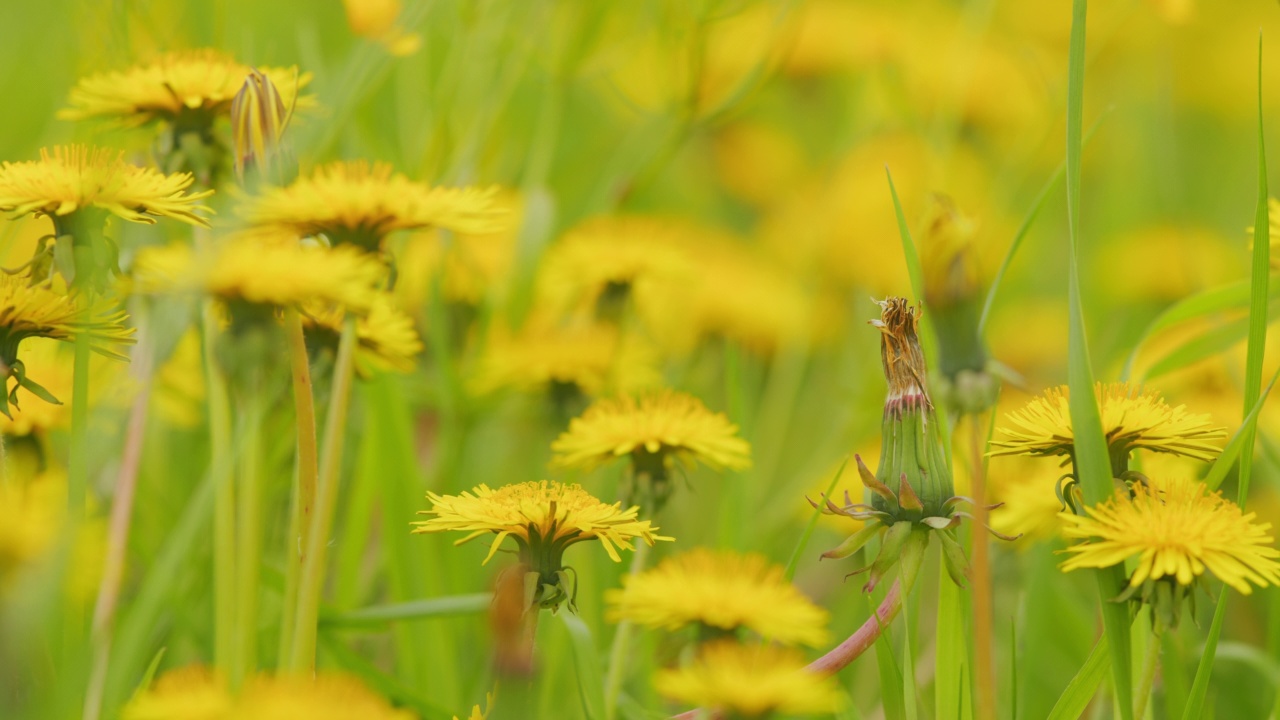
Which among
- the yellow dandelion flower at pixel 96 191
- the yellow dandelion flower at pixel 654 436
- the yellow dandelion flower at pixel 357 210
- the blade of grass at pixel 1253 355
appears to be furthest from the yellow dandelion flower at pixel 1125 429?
the yellow dandelion flower at pixel 96 191

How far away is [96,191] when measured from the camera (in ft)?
1.55

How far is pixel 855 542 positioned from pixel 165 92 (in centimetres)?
36

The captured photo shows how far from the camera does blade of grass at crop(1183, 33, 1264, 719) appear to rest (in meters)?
0.51

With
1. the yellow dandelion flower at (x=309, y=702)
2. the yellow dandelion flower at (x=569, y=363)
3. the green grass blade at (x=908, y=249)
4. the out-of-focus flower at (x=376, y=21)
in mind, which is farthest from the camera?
the yellow dandelion flower at (x=569, y=363)

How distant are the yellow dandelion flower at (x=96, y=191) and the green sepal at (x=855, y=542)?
0.27 meters

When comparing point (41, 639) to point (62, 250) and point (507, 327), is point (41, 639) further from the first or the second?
point (507, 327)

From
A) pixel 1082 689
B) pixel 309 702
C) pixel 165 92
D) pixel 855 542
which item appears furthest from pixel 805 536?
pixel 165 92

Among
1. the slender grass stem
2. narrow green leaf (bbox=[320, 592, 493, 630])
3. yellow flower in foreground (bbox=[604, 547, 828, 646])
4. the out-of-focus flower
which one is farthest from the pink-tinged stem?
the out-of-focus flower

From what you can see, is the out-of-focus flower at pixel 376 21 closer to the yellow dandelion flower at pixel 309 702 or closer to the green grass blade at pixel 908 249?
the green grass blade at pixel 908 249

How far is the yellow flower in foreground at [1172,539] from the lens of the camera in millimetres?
445

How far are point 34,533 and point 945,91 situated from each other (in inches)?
42.2

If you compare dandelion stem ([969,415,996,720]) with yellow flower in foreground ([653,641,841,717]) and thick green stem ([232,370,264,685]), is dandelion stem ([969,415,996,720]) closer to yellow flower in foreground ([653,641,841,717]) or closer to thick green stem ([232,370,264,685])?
yellow flower in foreground ([653,641,841,717])

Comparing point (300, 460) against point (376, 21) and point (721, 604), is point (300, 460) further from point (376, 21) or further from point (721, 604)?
point (376, 21)

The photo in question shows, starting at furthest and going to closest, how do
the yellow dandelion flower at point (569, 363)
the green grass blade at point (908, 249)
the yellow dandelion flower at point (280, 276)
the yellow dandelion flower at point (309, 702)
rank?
the yellow dandelion flower at point (569, 363), the green grass blade at point (908, 249), the yellow dandelion flower at point (280, 276), the yellow dandelion flower at point (309, 702)
